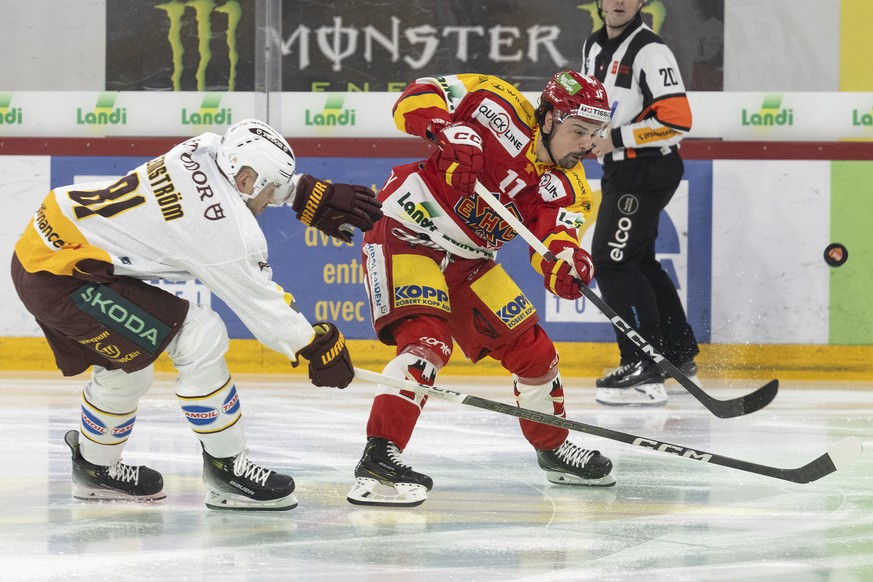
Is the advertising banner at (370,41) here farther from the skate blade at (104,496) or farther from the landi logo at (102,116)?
the skate blade at (104,496)

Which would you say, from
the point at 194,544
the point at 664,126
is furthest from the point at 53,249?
the point at 664,126

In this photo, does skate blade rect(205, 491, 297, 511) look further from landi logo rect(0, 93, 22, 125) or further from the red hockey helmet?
landi logo rect(0, 93, 22, 125)

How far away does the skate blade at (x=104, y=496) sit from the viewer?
3111 mm

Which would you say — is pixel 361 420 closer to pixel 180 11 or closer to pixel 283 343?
pixel 283 343

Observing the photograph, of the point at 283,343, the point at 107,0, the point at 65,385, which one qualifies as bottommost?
the point at 65,385

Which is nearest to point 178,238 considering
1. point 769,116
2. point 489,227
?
point 489,227

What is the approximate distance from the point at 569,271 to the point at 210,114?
3.41 m

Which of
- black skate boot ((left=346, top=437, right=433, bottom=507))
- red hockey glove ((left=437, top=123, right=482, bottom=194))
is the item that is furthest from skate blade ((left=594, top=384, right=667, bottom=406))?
black skate boot ((left=346, top=437, right=433, bottom=507))

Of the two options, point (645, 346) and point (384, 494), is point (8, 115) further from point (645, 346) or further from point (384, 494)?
point (384, 494)

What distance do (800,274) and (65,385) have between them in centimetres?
321

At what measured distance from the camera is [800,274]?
5949mm

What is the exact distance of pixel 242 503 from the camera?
9.84ft

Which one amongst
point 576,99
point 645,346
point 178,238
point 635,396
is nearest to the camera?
point 178,238

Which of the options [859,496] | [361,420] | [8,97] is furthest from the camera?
[8,97]
